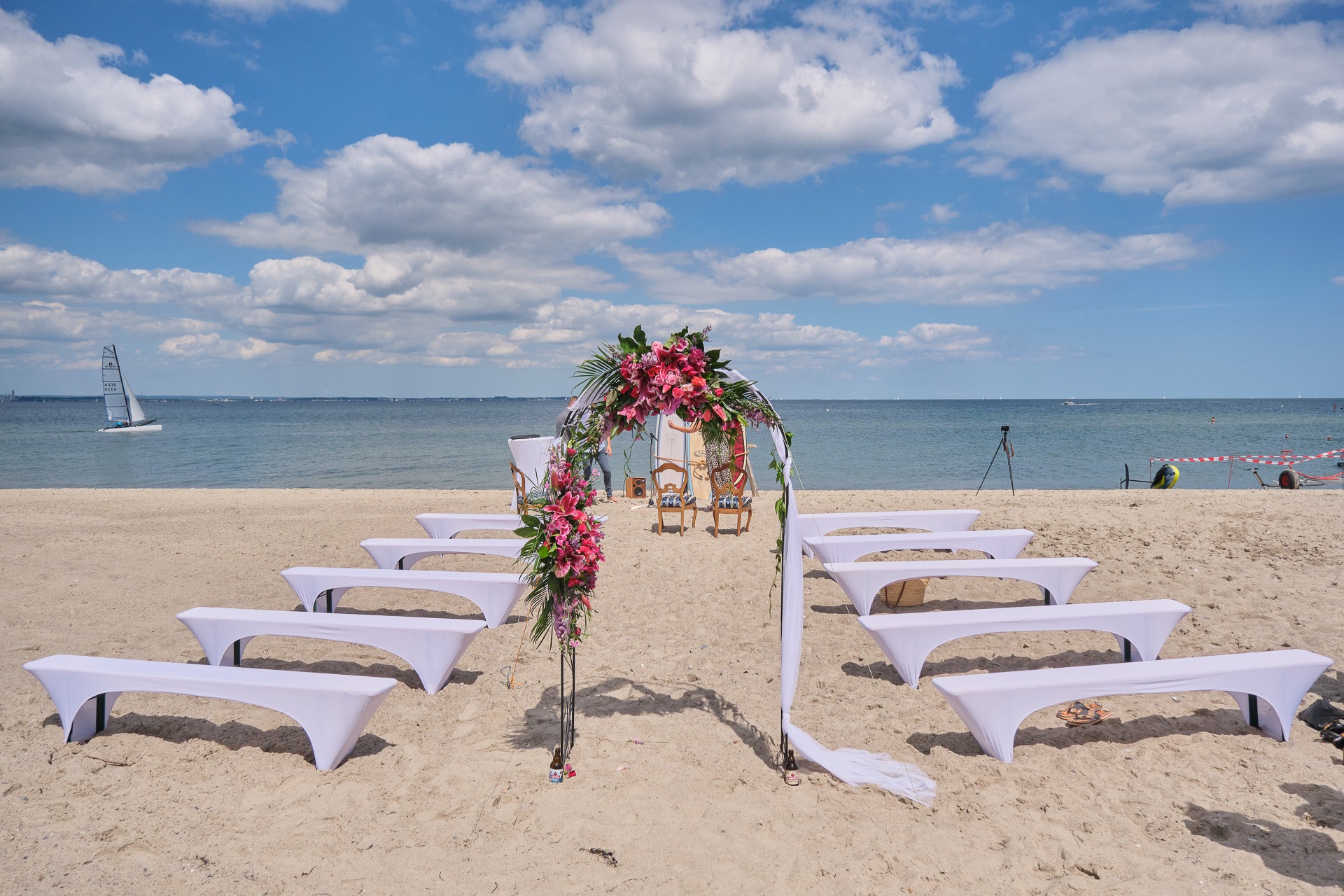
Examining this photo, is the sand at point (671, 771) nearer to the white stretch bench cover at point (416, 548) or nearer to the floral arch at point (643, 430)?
the floral arch at point (643, 430)

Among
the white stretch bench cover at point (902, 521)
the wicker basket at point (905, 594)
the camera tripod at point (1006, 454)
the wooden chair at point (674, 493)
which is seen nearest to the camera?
the wicker basket at point (905, 594)

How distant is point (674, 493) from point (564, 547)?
6.57 metres

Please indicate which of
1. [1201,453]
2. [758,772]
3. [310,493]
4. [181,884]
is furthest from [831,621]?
[1201,453]

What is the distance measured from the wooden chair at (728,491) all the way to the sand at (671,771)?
235 centimetres

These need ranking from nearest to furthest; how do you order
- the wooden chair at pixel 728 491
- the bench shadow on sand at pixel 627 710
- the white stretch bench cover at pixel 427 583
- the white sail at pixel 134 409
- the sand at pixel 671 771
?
the sand at pixel 671 771
the bench shadow on sand at pixel 627 710
the white stretch bench cover at pixel 427 583
the wooden chair at pixel 728 491
the white sail at pixel 134 409

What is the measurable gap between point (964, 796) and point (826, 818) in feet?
2.42

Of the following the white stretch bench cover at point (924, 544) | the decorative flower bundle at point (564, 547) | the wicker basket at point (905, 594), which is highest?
the decorative flower bundle at point (564, 547)

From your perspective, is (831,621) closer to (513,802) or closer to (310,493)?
(513,802)

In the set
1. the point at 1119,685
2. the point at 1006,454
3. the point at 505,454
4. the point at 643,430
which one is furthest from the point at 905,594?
the point at 505,454

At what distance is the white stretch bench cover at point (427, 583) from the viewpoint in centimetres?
550

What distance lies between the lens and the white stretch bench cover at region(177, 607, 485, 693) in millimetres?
4480

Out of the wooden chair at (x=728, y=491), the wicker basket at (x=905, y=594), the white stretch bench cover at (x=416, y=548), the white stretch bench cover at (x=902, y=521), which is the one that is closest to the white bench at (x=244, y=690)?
the white stretch bench cover at (x=416, y=548)

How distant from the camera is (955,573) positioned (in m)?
5.59

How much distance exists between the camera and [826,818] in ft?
10.5
